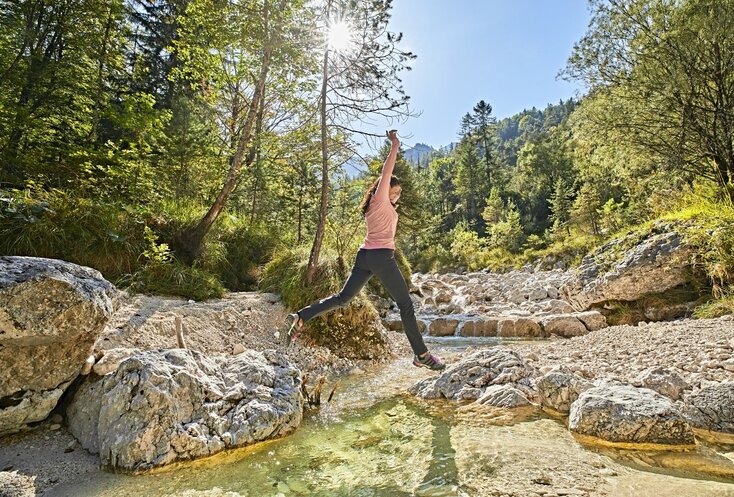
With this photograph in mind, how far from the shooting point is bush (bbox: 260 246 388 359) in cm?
721

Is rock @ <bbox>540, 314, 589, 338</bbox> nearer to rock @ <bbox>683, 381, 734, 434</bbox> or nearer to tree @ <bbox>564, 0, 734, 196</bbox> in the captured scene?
tree @ <bbox>564, 0, 734, 196</bbox>

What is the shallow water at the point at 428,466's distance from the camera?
2662 millimetres

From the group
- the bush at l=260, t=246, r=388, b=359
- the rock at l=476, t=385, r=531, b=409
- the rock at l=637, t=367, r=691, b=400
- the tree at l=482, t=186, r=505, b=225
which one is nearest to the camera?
the rock at l=637, t=367, r=691, b=400

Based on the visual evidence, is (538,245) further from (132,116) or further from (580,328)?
(132,116)

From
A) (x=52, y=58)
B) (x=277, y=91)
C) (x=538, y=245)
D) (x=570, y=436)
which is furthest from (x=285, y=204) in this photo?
(x=538, y=245)

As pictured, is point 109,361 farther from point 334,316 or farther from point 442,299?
point 442,299

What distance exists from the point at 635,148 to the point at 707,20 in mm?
3836

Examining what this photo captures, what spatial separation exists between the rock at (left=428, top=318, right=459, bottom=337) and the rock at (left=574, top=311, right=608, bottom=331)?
12.8 feet

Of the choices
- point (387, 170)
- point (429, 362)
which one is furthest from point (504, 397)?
point (387, 170)

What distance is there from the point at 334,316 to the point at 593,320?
27.4 feet

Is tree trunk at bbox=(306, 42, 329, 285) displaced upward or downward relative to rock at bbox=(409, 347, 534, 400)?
upward

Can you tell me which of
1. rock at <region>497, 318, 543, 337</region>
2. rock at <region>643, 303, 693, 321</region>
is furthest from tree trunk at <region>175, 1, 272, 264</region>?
rock at <region>643, 303, 693, 321</region>

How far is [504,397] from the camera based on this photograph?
181 inches

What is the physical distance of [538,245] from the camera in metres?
43.3
